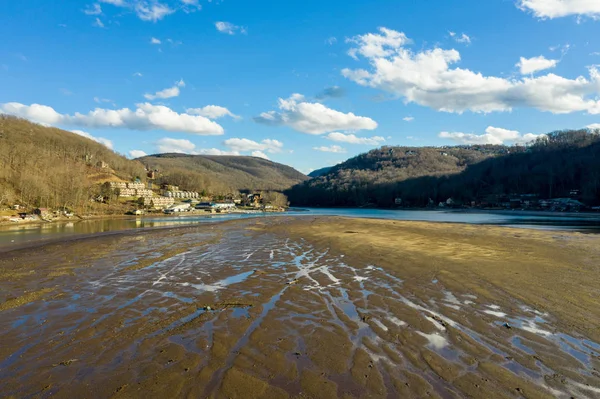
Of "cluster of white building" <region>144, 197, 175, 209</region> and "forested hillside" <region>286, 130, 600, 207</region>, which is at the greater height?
"forested hillside" <region>286, 130, 600, 207</region>

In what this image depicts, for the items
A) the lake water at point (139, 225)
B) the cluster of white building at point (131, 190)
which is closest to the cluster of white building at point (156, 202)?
the cluster of white building at point (131, 190)

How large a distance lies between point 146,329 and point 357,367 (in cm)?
513

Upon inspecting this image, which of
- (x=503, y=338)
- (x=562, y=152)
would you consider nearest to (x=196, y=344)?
(x=503, y=338)

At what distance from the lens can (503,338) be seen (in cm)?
712

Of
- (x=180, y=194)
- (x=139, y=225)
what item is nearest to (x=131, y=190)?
(x=180, y=194)

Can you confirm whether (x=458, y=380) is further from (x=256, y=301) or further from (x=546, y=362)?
(x=256, y=301)

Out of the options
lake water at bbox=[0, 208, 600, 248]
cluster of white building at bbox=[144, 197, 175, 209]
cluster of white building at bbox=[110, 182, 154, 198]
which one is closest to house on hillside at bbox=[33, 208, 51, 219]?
lake water at bbox=[0, 208, 600, 248]

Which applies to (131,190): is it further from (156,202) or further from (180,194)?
(180,194)

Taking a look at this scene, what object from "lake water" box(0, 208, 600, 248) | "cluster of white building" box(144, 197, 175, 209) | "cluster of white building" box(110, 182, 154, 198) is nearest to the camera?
"lake water" box(0, 208, 600, 248)

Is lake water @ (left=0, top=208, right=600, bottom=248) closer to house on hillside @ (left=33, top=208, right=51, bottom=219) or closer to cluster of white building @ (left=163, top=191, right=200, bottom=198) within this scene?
house on hillside @ (left=33, top=208, right=51, bottom=219)

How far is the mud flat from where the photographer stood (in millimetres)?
5262

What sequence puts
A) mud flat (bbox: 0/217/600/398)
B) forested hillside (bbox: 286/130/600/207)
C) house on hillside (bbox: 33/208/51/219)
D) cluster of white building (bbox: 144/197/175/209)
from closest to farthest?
mud flat (bbox: 0/217/600/398), house on hillside (bbox: 33/208/51/219), cluster of white building (bbox: 144/197/175/209), forested hillside (bbox: 286/130/600/207)

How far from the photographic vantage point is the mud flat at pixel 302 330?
5.26 metres

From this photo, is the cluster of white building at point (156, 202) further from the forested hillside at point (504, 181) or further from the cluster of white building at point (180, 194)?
the forested hillside at point (504, 181)
